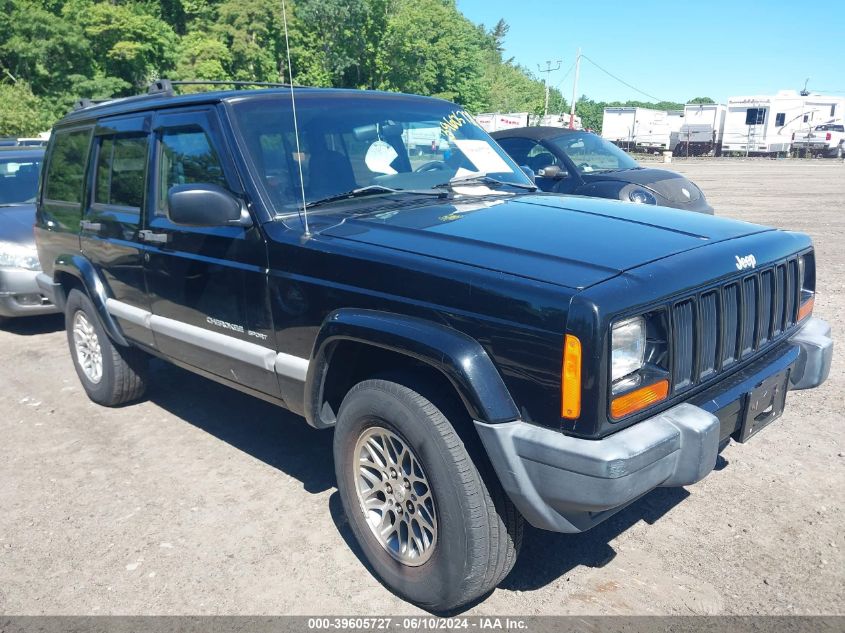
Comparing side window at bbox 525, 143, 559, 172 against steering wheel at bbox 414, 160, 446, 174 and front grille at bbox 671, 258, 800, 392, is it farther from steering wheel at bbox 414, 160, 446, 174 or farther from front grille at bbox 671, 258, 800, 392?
front grille at bbox 671, 258, 800, 392

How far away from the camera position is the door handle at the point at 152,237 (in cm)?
384

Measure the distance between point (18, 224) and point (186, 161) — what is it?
4.62 m

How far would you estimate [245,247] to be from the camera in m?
3.30

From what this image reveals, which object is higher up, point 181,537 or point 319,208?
point 319,208

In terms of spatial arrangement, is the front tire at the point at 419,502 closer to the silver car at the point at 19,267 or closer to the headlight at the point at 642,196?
the silver car at the point at 19,267

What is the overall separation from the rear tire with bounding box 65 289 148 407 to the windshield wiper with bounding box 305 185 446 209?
2297mm

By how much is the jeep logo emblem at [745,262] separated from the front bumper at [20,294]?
255 inches

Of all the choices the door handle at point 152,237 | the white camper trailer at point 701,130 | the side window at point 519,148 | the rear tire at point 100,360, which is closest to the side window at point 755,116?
the white camper trailer at point 701,130

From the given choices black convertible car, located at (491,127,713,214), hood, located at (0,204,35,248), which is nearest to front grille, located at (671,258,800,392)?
black convertible car, located at (491,127,713,214)

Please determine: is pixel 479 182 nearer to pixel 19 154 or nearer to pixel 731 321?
pixel 731 321

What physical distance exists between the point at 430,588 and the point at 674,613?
97 centimetres

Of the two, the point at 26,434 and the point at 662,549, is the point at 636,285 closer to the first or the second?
the point at 662,549

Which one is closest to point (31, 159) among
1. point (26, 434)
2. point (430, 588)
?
point (26, 434)

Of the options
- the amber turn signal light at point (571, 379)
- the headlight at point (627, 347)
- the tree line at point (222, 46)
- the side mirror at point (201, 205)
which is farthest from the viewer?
the tree line at point (222, 46)
